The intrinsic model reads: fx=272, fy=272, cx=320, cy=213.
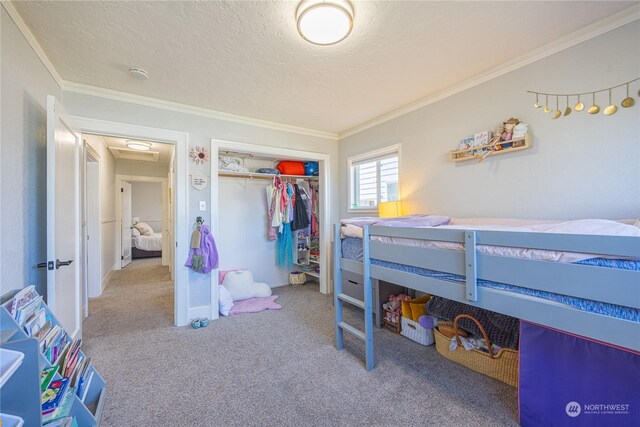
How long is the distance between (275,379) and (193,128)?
8.55ft

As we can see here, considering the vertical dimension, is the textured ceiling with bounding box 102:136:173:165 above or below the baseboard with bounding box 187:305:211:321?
above

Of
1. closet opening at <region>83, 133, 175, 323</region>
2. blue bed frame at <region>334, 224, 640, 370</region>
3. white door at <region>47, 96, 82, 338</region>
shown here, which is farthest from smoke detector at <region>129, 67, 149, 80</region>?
blue bed frame at <region>334, 224, 640, 370</region>

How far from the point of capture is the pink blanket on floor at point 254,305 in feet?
10.6

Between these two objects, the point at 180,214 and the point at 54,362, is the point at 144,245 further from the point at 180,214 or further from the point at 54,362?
the point at 54,362

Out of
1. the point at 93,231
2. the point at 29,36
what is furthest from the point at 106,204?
the point at 29,36

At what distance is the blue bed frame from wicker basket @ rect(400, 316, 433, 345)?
893 mm

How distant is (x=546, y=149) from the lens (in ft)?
6.48

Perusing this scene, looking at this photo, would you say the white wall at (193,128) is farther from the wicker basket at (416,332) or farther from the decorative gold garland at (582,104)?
the decorative gold garland at (582,104)

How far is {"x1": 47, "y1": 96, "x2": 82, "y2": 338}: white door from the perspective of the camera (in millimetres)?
1708

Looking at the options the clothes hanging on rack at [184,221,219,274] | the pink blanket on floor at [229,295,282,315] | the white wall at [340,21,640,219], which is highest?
the white wall at [340,21,640,219]

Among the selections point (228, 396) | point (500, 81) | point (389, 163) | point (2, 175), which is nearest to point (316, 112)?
point (389, 163)

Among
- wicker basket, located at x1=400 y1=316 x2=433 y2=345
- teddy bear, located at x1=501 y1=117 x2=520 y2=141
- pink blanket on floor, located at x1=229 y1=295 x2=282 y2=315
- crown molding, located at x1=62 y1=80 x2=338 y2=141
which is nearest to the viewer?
teddy bear, located at x1=501 y1=117 x2=520 y2=141

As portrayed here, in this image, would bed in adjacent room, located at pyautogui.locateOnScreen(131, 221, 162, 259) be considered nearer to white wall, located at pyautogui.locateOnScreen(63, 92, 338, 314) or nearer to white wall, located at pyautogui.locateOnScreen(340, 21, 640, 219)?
white wall, located at pyautogui.locateOnScreen(63, 92, 338, 314)

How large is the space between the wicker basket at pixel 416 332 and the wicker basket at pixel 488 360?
0.22 metres
